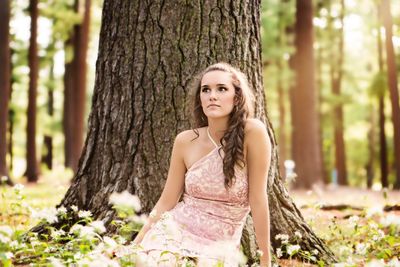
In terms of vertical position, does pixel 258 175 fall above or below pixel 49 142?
above

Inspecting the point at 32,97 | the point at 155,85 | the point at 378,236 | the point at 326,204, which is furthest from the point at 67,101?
the point at 378,236

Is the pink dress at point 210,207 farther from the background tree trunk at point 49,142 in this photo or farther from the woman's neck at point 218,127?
the background tree trunk at point 49,142

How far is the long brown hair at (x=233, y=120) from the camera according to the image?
3.46m

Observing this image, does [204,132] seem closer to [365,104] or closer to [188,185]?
[188,185]

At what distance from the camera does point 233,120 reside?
11.8 feet

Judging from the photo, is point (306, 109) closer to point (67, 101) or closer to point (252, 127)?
point (67, 101)

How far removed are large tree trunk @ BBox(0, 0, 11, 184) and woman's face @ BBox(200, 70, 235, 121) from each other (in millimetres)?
12376

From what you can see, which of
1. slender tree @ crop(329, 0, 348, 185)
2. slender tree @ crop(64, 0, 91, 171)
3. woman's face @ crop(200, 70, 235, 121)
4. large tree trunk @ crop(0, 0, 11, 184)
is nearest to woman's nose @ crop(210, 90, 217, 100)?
woman's face @ crop(200, 70, 235, 121)

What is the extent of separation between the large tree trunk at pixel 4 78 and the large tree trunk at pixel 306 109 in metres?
8.50

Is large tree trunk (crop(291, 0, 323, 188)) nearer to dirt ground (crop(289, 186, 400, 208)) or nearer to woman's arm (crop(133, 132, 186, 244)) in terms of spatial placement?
dirt ground (crop(289, 186, 400, 208))

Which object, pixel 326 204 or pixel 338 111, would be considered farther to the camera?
pixel 338 111

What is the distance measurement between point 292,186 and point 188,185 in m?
13.7

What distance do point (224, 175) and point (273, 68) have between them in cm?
1693

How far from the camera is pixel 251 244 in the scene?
4.28 metres
